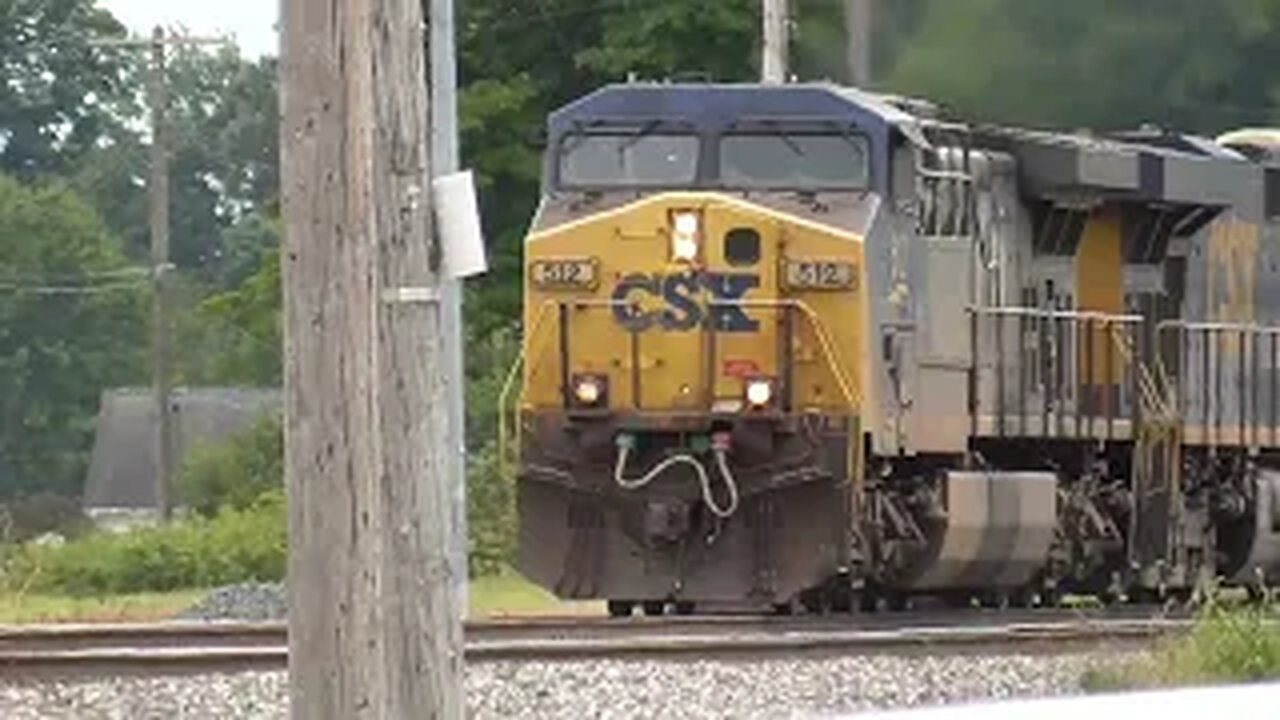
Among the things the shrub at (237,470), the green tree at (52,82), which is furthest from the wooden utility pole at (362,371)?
the green tree at (52,82)

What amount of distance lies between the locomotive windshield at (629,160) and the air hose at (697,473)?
156 centimetres

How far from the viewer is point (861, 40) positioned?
25609 millimetres

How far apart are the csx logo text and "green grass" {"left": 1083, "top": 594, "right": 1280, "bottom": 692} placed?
185 inches

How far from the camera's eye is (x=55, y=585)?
34.6 m

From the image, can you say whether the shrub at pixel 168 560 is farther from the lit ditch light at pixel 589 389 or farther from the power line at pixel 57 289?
the power line at pixel 57 289

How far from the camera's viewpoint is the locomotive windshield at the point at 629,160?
1961cm

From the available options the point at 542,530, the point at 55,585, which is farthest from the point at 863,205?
the point at 55,585

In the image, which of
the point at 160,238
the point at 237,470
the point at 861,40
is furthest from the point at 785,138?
the point at 237,470

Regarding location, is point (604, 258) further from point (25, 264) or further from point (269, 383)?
point (25, 264)

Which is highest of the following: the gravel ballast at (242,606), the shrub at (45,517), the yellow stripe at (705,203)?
the yellow stripe at (705,203)

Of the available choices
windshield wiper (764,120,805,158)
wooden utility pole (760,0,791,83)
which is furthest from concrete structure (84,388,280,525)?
windshield wiper (764,120,805,158)

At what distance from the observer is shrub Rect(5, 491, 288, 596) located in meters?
33.4

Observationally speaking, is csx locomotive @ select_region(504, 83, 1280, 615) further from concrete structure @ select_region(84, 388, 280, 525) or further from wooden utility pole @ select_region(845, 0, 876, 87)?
concrete structure @ select_region(84, 388, 280, 525)

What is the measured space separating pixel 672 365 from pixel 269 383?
5389 centimetres
